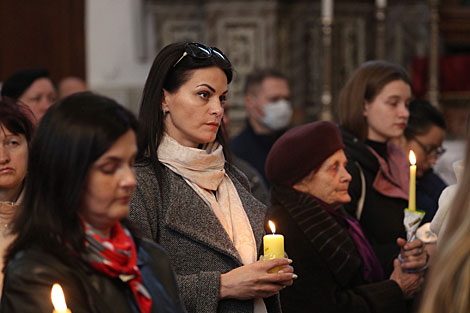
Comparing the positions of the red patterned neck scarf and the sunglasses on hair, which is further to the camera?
the sunglasses on hair

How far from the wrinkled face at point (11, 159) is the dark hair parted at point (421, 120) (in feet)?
6.92

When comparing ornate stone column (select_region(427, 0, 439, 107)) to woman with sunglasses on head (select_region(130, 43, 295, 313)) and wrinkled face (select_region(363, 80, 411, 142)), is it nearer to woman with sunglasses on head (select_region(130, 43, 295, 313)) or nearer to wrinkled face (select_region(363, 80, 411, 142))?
wrinkled face (select_region(363, 80, 411, 142))

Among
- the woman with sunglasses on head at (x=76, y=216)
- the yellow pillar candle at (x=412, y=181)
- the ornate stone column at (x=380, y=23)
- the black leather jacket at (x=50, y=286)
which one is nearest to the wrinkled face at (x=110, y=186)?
the woman with sunglasses on head at (x=76, y=216)

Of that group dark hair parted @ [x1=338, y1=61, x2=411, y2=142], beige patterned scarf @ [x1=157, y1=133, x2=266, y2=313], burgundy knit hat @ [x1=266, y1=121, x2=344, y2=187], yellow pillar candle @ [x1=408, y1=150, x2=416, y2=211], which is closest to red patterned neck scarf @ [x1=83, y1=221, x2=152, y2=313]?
beige patterned scarf @ [x1=157, y1=133, x2=266, y2=313]

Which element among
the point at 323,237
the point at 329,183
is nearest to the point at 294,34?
the point at 329,183

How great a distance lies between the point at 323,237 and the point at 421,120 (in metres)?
1.37

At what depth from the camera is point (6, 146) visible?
2.88m

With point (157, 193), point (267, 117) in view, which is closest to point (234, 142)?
point (267, 117)

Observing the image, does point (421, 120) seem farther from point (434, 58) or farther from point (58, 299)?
point (58, 299)

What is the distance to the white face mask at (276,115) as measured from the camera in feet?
18.4

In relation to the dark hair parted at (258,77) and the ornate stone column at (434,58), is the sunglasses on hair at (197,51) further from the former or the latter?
the ornate stone column at (434,58)

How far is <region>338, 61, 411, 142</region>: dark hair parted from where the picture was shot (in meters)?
3.91

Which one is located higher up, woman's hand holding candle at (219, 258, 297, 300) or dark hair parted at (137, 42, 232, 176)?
dark hair parted at (137, 42, 232, 176)

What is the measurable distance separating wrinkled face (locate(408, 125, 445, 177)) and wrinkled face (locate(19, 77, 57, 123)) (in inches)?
79.2
